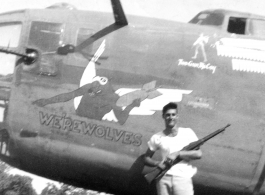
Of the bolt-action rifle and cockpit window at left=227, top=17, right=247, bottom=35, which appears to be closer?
the bolt-action rifle

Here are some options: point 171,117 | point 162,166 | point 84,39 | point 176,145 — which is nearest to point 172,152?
point 176,145

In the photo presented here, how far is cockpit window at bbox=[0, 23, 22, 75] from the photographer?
6.29 metres

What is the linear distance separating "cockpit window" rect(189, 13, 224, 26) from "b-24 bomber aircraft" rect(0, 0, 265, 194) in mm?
355

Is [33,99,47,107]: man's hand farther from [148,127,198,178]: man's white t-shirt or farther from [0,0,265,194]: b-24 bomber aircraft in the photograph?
[148,127,198,178]: man's white t-shirt

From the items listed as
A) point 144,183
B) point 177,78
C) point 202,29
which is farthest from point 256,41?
point 144,183

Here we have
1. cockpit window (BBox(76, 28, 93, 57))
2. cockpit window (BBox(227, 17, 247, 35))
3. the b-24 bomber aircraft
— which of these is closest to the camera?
the b-24 bomber aircraft

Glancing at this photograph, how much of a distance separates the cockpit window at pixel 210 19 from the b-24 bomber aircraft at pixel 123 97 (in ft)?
1.17

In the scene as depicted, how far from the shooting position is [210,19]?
6641mm

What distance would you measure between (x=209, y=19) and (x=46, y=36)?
221 cm

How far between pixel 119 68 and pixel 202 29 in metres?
1.21

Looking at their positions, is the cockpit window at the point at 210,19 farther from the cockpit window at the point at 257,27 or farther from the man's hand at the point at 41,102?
the man's hand at the point at 41,102

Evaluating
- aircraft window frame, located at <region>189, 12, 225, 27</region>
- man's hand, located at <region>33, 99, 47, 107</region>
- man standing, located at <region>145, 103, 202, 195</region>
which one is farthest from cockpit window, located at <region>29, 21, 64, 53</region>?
aircraft window frame, located at <region>189, 12, 225, 27</region>

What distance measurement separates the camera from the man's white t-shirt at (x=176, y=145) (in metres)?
5.32

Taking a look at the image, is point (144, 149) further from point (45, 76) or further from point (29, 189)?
point (29, 189)
